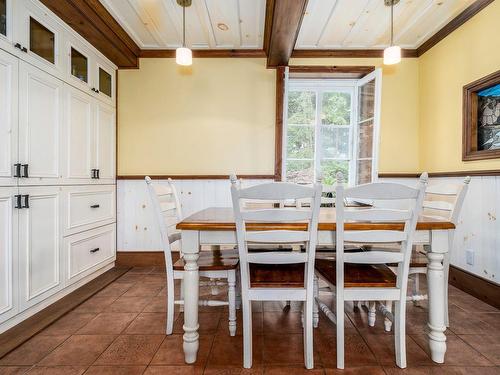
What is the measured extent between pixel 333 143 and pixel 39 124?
2.99 m

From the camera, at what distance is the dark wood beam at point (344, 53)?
3.41 m

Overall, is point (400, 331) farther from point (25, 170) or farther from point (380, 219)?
point (25, 170)

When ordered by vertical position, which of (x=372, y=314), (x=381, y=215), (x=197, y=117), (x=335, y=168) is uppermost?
(x=197, y=117)

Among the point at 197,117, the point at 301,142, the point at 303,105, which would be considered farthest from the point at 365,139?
the point at 197,117

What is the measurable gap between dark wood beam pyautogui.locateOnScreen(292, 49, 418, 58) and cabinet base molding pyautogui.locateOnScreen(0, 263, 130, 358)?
320 centimetres

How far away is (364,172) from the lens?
3338 mm

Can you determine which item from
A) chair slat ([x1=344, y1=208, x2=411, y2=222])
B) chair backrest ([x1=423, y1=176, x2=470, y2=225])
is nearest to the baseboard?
chair backrest ([x1=423, y1=176, x2=470, y2=225])

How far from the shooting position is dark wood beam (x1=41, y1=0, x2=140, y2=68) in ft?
7.55

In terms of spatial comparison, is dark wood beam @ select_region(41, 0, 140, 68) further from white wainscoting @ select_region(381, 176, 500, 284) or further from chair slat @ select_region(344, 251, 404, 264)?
white wainscoting @ select_region(381, 176, 500, 284)

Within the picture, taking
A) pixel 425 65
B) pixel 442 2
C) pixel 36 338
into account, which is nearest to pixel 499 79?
pixel 442 2

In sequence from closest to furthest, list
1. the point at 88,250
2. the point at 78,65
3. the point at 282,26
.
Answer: the point at 282,26
the point at 78,65
the point at 88,250

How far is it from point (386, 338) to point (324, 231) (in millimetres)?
886

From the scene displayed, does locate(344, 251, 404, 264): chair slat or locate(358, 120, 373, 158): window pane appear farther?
locate(358, 120, 373, 158): window pane

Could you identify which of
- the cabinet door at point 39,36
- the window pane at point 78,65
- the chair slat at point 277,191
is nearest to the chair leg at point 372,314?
the chair slat at point 277,191
